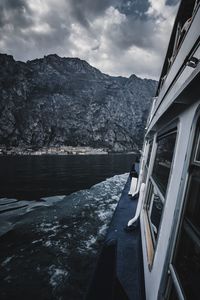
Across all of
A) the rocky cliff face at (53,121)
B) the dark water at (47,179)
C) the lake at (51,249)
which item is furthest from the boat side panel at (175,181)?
the rocky cliff face at (53,121)

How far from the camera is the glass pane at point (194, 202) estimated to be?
1.43 metres

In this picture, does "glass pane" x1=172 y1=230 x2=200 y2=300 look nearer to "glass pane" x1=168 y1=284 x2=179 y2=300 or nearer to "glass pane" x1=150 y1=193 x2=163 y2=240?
"glass pane" x1=168 y1=284 x2=179 y2=300

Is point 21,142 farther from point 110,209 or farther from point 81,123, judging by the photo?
point 110,209

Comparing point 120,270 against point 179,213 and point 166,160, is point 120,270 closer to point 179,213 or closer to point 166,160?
point 166,160

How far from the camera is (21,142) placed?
148m

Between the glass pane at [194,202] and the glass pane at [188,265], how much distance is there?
0.42 ft

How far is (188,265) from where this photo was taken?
1447 millimetres

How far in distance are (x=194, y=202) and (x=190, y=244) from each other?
0.30m

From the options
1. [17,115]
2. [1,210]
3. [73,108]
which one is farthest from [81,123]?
[1,210]

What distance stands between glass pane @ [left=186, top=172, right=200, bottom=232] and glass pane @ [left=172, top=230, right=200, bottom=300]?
0.13 m

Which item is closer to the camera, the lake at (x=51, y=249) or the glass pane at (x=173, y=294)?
the glass pane at (x=173, y=294)

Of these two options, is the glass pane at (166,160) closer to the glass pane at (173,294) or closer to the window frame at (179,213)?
the window frame at (179,213)

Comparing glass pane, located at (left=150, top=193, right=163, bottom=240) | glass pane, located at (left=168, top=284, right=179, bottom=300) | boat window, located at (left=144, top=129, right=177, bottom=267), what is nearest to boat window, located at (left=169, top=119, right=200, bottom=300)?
glass pane, located at (left=168, top=284, right=179, bottom=300)

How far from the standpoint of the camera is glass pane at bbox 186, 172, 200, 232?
1.43 meters
